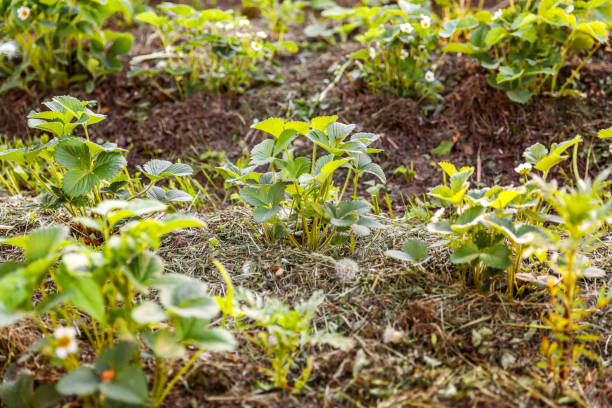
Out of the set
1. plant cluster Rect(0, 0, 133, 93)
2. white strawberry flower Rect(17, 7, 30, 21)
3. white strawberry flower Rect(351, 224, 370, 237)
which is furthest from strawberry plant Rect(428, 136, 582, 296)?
white strawberry flower Rect(17, 7, 30, 21)

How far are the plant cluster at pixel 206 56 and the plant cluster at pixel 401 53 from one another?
17.9 inches

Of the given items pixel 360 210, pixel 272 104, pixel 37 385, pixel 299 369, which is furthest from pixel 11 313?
pixel 272 104

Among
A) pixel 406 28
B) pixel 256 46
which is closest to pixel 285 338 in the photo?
pixel 406 28

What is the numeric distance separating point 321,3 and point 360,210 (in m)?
2.50

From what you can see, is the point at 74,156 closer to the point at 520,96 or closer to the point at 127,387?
the point at 127,387

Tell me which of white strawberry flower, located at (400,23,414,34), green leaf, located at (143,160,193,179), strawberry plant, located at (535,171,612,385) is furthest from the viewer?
white strawberry flower, located at (400,23,414,34)

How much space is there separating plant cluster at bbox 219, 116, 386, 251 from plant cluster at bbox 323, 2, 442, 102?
99 cm

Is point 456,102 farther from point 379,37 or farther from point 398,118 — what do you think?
point 379,37

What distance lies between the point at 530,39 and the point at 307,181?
1463mm

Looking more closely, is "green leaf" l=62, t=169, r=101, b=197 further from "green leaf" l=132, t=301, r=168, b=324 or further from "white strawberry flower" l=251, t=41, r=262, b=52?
"white strawberry flower" l=251, t=41, r=262, b=52

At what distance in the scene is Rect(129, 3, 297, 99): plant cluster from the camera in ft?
8.39

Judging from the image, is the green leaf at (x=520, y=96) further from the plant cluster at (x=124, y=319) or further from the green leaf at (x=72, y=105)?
the green leaf at (x=72, y=105)

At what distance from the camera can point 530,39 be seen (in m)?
2.25

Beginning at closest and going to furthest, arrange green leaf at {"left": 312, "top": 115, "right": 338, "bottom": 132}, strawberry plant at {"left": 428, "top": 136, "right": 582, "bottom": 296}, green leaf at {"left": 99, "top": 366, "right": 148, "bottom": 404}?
green leaf at {"left": 99, "top": 366, "right": 148, "bottom": 404}
strawberry plant at {"left": 428, "top": 136, "right": 582, "bottom": 296}
green leaf at {"left": 312, "top": 115, "right": 338, "bottom": 132}
